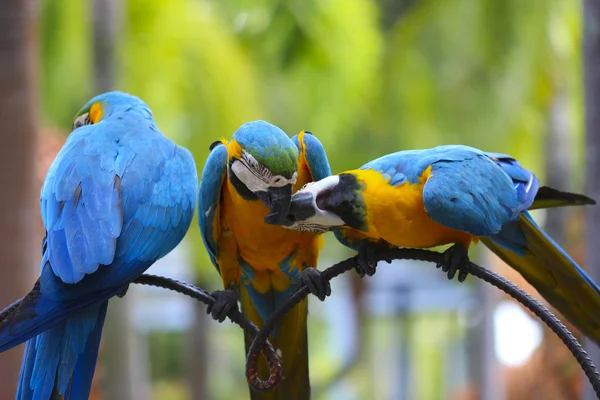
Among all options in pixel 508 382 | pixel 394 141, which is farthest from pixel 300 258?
pixel 394 141

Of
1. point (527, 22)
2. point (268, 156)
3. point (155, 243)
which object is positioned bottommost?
point (155, 243)

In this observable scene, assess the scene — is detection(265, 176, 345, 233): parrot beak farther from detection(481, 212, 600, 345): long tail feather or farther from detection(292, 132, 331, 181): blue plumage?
detection(481, 212, 600, 345): long tail feather

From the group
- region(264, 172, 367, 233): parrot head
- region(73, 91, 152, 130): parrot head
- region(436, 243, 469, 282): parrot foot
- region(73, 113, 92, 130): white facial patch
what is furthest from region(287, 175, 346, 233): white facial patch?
region(73, 113, 92, 130): white facial patch

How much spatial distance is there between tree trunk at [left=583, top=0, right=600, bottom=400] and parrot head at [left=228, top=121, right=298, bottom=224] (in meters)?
1.24

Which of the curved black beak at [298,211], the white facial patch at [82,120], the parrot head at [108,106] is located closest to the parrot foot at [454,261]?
the curved black beak at [298,211]

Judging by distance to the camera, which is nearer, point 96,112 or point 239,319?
point 239,319

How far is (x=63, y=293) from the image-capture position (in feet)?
3.75

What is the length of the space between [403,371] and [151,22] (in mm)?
5359

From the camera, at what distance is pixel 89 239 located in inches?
47.3

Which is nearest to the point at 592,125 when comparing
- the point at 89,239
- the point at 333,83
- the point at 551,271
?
the point at 551,271

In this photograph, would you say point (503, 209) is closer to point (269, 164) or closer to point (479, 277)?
point (479, 277)

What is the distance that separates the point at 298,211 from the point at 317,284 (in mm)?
188

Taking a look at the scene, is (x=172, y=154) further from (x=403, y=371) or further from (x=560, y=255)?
(x=403, y=371)

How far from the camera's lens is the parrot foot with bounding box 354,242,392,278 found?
132 centimetres
